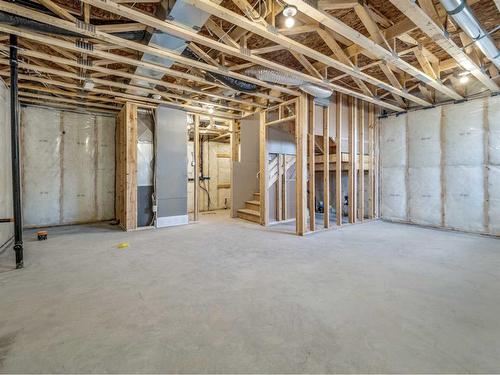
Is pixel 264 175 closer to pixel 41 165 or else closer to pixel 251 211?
pixel 251 211

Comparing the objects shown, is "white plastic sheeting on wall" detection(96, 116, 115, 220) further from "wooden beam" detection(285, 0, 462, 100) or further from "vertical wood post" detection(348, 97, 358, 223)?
"vertical wood post" detection(348, 97, 358, 223)

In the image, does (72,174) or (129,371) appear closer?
(129,371)

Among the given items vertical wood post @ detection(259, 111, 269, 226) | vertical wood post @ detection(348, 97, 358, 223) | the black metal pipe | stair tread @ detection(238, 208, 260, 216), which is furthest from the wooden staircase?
the black metal pipe

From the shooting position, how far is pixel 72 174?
217 inches

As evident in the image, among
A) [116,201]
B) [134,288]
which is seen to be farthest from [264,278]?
[116,201]

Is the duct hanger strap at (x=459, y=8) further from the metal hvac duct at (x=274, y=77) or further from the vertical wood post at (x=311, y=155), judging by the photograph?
the vertical wood post at (x=311, y=155)

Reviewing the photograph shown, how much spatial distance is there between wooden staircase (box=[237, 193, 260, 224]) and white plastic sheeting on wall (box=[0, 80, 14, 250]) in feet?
14.2

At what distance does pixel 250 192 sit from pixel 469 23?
504 cm

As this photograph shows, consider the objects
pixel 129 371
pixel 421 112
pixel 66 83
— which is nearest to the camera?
pixel 129 371

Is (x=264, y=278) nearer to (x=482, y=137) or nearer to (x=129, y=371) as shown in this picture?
(x=129, y=371)

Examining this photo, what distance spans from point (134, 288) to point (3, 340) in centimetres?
89

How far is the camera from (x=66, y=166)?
5.45 metres

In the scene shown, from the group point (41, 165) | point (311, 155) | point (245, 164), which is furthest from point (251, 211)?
point (41, 165)

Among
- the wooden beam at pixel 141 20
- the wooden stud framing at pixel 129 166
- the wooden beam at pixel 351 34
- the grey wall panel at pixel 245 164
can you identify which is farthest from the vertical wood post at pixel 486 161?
the wooden stud framing at pixel 129 166
